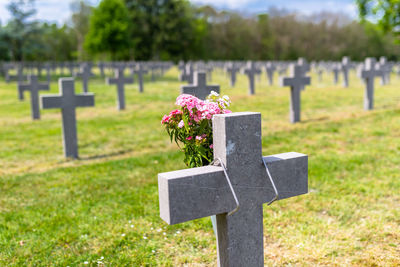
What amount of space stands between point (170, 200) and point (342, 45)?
230ft

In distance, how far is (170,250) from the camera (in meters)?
3.40

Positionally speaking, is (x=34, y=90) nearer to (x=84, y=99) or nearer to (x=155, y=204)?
(x=84, y=99)

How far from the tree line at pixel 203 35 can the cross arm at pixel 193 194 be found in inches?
1745

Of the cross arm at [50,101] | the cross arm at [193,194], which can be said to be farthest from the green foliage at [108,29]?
the cross arm at [193,194]

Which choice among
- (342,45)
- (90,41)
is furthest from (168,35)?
(342,45)

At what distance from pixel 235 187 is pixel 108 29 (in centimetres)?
4446

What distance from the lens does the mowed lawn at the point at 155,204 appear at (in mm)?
3311

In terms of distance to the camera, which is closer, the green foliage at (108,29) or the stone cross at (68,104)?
the stone cross at (68,104)

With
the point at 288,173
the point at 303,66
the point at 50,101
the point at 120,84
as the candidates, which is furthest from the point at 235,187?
the point at 120,84

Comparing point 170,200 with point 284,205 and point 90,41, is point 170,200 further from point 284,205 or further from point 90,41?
point 90,41

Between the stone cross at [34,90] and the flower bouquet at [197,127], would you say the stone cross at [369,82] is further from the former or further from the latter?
the flower bouquet at [197,127]

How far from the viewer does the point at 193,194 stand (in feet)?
6.43

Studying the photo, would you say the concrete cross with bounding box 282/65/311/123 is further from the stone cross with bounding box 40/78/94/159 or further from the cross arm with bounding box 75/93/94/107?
the stone cross with bounding box 40/78/94/159

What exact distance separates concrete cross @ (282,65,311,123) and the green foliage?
3717 centimetres
